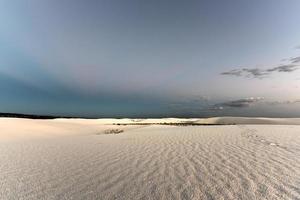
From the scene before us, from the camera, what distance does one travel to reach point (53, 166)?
732 cm

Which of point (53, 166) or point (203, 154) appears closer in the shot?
point (53, 166)

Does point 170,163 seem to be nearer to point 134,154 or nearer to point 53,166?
point 134,154

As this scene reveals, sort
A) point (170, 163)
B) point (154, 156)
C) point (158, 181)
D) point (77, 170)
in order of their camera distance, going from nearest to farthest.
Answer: point (158, 181) → point (77, 170) → point (170, 163) → point (154, 156)

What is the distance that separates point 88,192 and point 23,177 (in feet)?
→ 7.83

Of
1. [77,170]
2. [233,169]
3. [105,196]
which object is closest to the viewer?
[105,196]

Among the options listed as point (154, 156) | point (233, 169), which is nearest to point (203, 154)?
point (154, 156)

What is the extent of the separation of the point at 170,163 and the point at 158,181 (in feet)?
6.01

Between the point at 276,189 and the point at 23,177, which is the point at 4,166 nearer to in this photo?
the point at 23,177

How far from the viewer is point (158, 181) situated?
5.39 m

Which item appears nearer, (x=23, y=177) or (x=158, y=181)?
(x=158, y=181)

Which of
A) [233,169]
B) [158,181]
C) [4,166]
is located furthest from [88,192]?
[4,166]

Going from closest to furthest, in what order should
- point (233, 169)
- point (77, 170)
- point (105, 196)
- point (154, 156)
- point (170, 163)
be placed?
1. point (105, 196)
2. point (233, 169)
3. point (77, 170)
4. point (170, 163)
5. point (154, 156)

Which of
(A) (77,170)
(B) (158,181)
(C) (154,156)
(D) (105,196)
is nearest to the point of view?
(D) (105,196)

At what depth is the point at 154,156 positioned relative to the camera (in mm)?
8359
